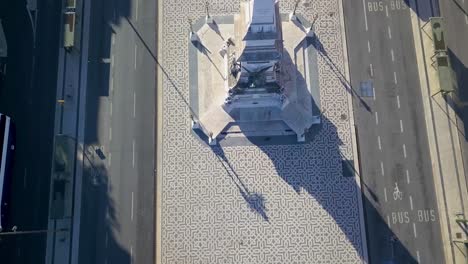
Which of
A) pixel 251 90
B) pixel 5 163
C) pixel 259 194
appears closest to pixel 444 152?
pixel 259 194

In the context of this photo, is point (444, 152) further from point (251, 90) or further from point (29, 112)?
point (29, 112)

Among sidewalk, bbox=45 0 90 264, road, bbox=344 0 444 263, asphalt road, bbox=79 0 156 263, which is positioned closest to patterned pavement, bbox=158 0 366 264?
road, bbox=344 0 444 263

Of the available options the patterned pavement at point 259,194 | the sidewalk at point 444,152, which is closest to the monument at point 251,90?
the patterned pavement at point 259,194

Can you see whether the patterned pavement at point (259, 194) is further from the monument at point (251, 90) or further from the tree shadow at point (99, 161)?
the tree shadow at point (99, 161)

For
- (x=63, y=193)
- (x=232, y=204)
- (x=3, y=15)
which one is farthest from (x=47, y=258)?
(x=3, y=15)

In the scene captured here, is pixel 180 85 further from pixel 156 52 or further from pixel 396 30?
pixel 396 30

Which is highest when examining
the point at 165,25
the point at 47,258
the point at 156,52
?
the point at 165,25

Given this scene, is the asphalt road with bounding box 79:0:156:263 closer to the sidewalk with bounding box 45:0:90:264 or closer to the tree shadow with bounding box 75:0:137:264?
the tree shadow with bounding box 75:0:137:264
